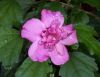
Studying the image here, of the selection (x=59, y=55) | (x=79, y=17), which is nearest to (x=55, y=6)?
(x=79, y=17)

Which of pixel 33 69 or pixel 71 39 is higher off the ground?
pixel 71 39

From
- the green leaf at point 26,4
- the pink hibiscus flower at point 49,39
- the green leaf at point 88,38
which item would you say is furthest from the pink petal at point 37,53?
the green leaf at point 26,4

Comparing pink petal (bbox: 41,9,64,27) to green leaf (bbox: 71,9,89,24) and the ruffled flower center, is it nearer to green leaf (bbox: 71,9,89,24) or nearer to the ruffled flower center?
the ruffled flower center

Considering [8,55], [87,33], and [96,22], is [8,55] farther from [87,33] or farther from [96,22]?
[96,22]

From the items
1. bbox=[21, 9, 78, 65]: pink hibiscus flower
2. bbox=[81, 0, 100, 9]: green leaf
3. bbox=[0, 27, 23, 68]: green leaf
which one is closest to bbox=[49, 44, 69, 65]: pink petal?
bbox=[21, 9, 78, 65]: pink hibiscus flower

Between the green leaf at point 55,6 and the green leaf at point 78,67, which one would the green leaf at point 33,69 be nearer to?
the green leaf at point 78,67

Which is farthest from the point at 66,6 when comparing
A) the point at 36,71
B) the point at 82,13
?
the point at 36,71

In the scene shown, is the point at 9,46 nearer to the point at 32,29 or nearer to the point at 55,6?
the point at 32,29
